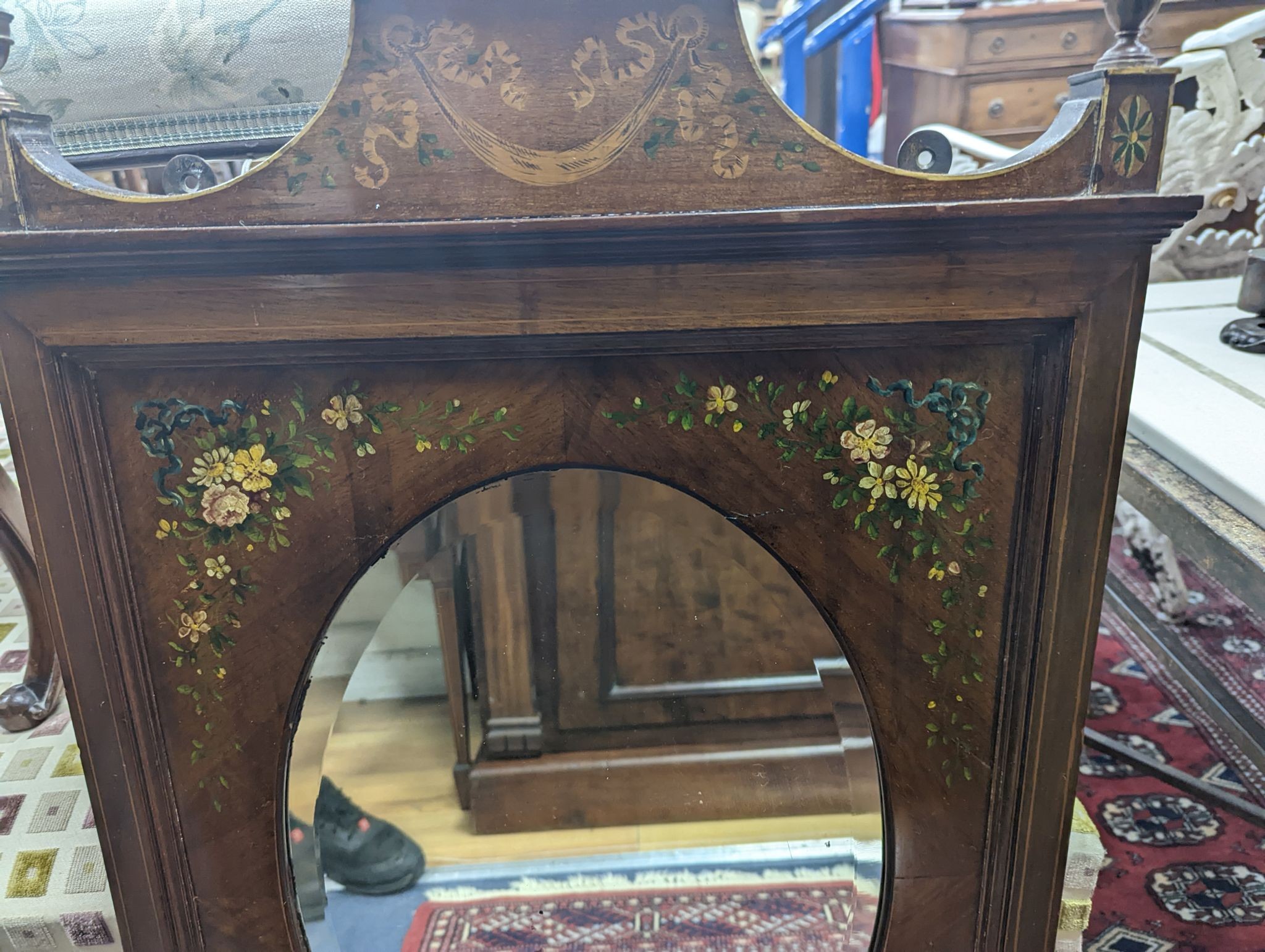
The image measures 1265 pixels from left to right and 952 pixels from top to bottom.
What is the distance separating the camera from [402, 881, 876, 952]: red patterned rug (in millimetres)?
718

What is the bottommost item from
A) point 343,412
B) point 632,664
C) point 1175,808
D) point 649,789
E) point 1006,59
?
point 1175,808

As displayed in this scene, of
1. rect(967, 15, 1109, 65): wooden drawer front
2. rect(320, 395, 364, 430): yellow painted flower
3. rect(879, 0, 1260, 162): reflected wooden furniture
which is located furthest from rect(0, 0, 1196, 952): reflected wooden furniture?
rect(967, 15, 1109, 65): wooden drawer front

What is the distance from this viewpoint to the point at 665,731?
70cm

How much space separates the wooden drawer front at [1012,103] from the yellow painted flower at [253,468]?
2.25 m

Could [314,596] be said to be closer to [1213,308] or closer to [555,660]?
[555,660]

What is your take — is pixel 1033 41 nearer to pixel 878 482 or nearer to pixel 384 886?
pixel 878 482

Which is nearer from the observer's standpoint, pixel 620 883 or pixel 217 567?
pixel 217 567

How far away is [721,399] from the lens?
601mm

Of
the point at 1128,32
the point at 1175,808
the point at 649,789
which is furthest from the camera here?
the point at 1175,808

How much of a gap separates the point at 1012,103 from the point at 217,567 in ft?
7.75

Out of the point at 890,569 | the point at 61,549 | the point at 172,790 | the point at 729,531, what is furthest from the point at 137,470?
the point at 890,569

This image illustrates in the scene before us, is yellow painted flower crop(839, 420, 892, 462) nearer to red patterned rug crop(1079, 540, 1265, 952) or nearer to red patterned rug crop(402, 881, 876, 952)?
red patterned rug crop(402, 881, 876, 952)

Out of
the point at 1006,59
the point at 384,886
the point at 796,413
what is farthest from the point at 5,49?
the point at 1006,59

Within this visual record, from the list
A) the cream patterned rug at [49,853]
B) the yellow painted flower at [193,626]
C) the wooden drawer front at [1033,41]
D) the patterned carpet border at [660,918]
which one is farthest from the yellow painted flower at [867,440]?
the wooden drawer front at [1033,41]
